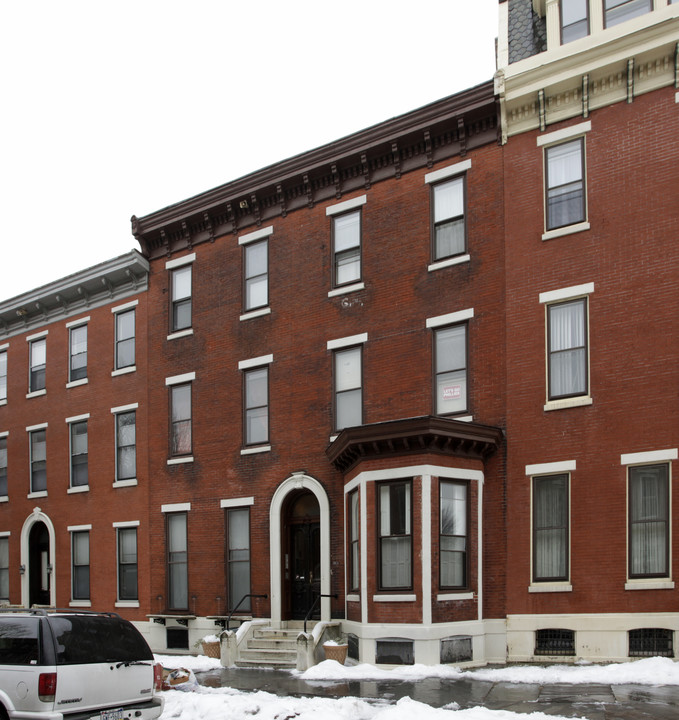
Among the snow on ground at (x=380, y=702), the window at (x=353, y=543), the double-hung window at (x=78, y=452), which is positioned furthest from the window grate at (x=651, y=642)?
the double-hung window at (x=78, y=452)

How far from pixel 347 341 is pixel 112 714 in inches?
498

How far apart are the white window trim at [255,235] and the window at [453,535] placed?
948cm

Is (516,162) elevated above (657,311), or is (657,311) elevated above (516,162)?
(516,162)

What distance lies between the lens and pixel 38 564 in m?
31.4

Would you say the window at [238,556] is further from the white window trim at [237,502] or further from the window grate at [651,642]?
the window grate at [651,642]

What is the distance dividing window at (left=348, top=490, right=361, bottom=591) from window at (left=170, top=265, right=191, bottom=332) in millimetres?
8795

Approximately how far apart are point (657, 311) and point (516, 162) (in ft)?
15.7

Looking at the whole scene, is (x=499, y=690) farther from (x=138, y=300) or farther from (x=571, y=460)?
(x=138, y=300)

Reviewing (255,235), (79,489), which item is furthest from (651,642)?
(79,489)

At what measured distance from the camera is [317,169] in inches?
933

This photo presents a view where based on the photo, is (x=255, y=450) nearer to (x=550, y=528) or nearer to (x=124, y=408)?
(x=124, y=408)

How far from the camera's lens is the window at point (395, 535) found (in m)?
19.0

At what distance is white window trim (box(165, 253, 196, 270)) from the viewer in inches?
Result: 1061

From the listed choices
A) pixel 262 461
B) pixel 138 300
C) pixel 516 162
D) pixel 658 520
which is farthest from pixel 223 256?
pixel 658 520
